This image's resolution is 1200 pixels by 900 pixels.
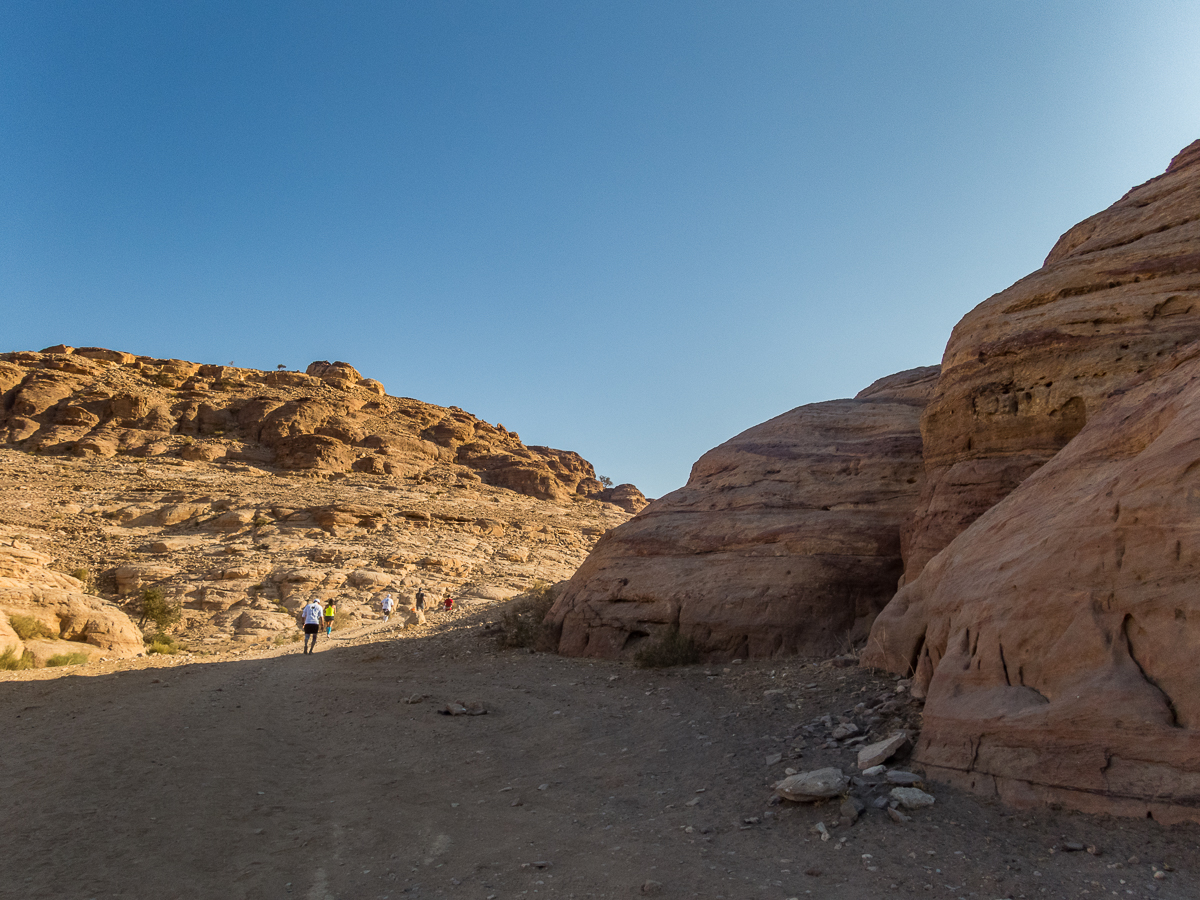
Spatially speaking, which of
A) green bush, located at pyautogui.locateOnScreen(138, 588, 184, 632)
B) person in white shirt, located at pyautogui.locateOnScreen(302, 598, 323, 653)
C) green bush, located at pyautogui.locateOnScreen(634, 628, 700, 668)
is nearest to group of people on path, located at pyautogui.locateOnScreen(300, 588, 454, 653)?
person in white shirt, located at pyautogui.locateOnScreen(302, 598, 323, 653)

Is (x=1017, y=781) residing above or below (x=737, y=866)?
above

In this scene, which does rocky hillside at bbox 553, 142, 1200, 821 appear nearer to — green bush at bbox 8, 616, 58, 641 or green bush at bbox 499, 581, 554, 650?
green bush at bbox 499, 581, 554, 650

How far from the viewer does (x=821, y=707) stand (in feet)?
24.2

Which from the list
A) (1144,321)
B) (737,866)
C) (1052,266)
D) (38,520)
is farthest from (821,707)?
(38,520)

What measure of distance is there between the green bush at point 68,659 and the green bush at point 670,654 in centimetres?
1117

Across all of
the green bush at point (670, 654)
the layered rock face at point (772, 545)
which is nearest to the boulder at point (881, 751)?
the layered rock face at point (772, 545)

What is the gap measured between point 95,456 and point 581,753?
45.7 meters

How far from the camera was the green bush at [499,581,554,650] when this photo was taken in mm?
13414

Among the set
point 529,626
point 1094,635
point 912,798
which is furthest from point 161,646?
point 1094,635

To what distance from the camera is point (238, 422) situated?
50.5m

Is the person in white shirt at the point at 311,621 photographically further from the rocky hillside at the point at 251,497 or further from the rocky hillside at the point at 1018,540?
the rocky hillside at the point at 1018,540

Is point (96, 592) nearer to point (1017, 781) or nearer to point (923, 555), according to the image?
point (923, 555)

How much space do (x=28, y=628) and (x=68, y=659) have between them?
1.17 meters

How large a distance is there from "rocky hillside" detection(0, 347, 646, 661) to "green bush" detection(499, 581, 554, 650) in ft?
28.1
